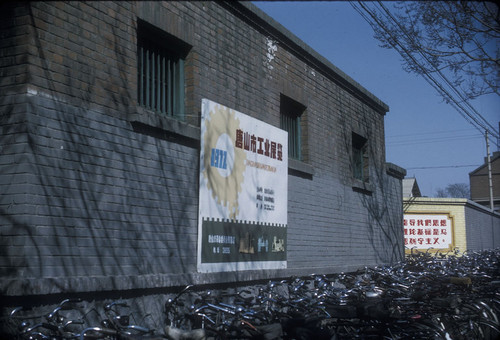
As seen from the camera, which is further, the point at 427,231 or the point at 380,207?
the point at 427,231

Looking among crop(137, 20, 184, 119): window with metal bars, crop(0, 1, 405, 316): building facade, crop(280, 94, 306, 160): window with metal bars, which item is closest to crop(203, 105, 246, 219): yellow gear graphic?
crop(0, 1, 405, 316): building facade

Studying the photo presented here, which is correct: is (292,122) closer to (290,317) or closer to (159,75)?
(159,75)

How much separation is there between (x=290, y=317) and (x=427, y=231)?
19.6m

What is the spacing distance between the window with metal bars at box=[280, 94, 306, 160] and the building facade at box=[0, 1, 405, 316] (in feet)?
0.09

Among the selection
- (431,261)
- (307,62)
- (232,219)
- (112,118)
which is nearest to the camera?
(112,118)

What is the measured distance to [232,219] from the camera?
7.94 meters

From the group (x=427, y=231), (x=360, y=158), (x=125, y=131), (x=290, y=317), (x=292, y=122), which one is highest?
(x=292, y=122)

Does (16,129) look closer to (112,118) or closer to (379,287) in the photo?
(112,118)

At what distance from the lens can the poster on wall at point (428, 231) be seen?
24.2 metres

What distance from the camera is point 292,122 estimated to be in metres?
10.7

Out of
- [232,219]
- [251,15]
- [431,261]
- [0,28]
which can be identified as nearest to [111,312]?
[232,219]

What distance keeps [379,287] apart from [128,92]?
5.72m

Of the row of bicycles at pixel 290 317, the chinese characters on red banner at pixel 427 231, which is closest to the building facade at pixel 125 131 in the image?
the row of bicycles at pixel 290 317

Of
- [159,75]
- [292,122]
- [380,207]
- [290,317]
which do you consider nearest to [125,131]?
[159,75]
